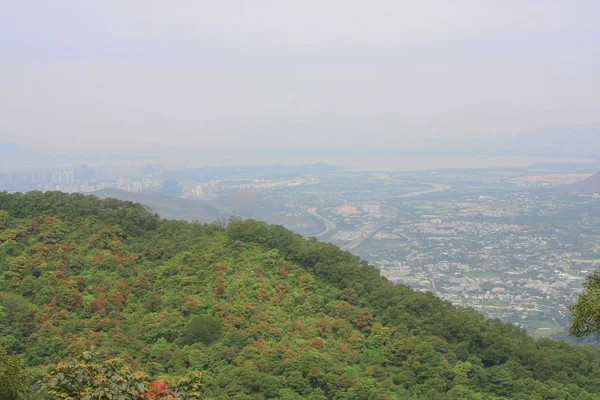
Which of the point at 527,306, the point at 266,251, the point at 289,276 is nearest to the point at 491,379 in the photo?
the point at 289,276

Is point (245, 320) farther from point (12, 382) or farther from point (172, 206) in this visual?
point (172, 206)

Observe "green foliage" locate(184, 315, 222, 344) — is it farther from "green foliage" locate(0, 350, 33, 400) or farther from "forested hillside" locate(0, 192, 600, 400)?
"green foliage" locate(0, 350, 33, 400)

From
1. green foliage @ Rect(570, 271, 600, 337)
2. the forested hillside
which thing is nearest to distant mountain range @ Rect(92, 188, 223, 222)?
the forested hillside

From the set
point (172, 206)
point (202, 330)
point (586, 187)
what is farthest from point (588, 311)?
point (586, 187)

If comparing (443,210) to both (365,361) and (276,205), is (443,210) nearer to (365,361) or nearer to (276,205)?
(276,205)

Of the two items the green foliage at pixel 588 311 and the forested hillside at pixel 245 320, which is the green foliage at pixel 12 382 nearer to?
the forested hillside at pixel 245 320

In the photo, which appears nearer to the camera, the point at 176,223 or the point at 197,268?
the point at 197,268

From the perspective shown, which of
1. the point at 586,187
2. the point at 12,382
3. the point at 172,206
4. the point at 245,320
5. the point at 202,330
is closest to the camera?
the point at 12,382
